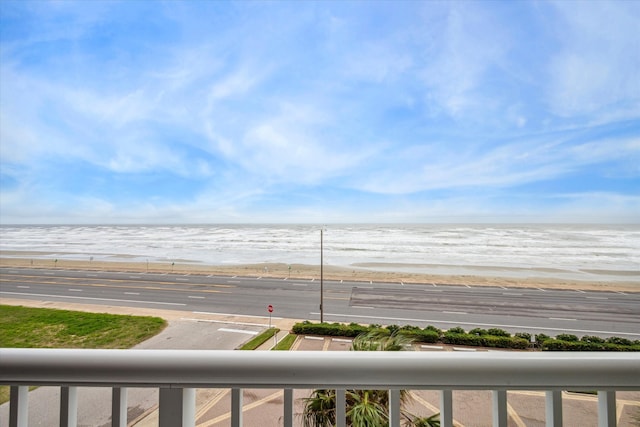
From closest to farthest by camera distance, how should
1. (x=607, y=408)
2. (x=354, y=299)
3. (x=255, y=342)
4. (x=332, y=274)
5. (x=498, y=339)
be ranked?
1. (x=607, y=408)
2. (x=498, y=339)
3. (x=255, y=342)
4. (x=354, y=299)
5. (x=332, y=274)

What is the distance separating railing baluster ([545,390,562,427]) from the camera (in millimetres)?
537

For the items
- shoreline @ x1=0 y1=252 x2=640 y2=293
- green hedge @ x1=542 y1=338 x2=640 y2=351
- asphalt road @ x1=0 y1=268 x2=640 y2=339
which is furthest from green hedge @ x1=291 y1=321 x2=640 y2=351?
shoreline @ x1=0 y1=252 x2=640 y2=293

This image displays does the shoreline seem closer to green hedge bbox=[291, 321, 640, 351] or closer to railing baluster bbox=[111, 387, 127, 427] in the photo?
green hedge bbox=[291, 321, 640, 351]

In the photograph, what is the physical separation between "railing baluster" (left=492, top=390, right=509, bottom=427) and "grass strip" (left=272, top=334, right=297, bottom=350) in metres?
2.91

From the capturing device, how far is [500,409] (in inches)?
21.3

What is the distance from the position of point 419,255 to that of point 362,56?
1708 centimetres

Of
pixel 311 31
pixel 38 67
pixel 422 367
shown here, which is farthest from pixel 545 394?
pixel 38 67

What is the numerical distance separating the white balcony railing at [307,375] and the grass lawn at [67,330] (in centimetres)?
199

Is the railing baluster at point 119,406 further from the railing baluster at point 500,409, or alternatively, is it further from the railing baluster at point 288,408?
the railing baluster at point 500,409

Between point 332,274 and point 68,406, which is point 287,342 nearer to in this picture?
point 68,406

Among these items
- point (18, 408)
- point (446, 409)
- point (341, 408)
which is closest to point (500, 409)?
point (446, 409)

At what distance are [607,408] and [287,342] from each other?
3.27m

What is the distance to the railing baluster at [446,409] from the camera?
1.78 feet

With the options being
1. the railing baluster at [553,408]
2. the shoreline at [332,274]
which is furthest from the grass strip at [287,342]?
the shoreline at [332,274]
